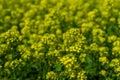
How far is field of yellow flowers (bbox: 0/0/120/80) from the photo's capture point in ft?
19.2

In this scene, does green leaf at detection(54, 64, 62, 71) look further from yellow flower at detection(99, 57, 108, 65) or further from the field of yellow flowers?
yellow flower at detection(99, 57, 108, 65)

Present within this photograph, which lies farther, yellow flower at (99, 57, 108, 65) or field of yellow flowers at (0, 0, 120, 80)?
yellow flower at (99, 57, 108, 65)

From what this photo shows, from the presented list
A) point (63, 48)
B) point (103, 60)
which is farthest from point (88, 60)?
point (63, 48)

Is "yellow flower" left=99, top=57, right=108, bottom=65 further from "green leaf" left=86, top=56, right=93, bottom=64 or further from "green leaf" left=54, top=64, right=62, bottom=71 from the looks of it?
"green leaf" left=54, top=64, right=62, bottom=71

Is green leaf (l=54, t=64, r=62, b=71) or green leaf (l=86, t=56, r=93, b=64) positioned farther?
green leaf (l=86, t=56, r=93, b=64)

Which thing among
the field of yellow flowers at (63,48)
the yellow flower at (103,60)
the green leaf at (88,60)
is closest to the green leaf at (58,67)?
the field of yellow flowers at (63,48)

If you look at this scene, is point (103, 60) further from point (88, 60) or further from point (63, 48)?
point (63, 48)

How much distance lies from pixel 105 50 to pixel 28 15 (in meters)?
2.01

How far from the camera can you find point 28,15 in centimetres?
770

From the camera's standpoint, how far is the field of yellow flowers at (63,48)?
587 centimetres

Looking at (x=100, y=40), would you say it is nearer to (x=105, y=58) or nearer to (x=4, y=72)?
(x=105, y=58)

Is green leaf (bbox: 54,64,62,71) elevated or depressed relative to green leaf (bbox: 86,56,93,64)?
depressed

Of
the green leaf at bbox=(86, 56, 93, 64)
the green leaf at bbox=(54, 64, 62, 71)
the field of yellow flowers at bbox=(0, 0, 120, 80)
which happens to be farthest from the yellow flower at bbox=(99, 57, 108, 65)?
the green leaf at bbox=(54, 64, 62, 71)

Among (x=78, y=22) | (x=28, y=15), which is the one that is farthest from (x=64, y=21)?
(x=28, y=15)
